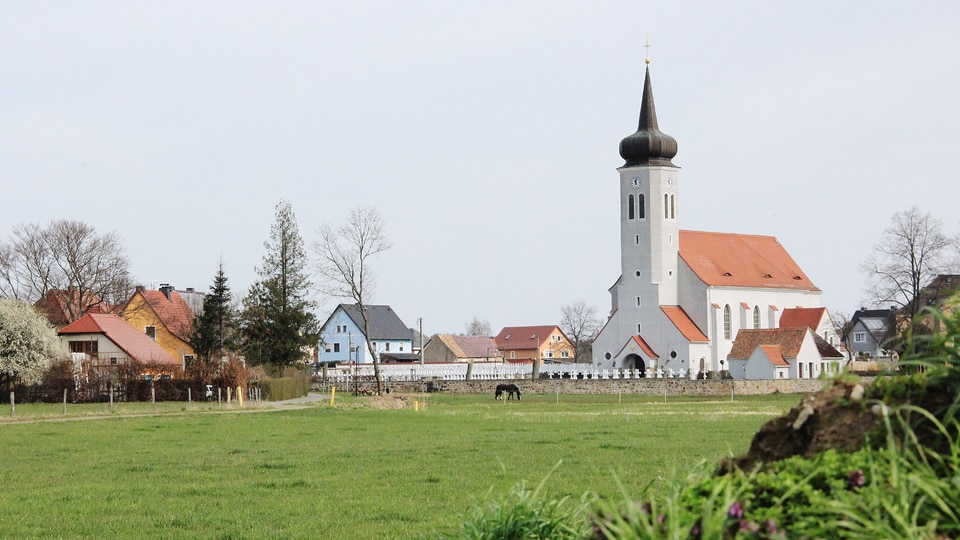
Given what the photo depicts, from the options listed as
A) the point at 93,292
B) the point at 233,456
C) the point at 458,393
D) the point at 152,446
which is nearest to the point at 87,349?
the point at 93,292

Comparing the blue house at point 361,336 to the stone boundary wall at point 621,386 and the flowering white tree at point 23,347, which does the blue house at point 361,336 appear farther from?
the flowering white tree at point 23,347

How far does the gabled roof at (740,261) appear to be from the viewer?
100750 mm

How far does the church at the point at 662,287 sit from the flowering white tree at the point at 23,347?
4896cm

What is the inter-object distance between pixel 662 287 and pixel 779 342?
11655 millimetres

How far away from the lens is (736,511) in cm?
430

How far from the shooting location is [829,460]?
455 centimetres

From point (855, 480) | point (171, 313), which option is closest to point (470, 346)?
point (171, 313)

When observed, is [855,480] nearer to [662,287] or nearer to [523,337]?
[662,287]

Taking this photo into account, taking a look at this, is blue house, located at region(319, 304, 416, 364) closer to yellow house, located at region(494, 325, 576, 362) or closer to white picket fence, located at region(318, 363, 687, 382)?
yellow house, located at region(494, 325, 576, 362)

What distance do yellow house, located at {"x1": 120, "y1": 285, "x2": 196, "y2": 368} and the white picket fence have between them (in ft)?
38.6

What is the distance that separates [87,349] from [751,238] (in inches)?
2563

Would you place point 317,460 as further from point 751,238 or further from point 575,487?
point 751,238

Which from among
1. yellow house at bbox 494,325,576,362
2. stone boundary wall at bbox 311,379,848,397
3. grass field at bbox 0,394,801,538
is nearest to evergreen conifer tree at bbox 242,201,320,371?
stone boundary wall at bbox 311,379,848,397

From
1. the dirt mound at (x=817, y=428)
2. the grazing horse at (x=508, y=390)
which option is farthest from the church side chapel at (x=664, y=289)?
the dirt mound at (x=817, y=428)
